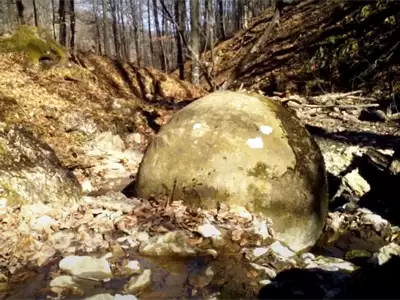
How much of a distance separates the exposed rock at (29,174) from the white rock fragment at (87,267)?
4.52 ft

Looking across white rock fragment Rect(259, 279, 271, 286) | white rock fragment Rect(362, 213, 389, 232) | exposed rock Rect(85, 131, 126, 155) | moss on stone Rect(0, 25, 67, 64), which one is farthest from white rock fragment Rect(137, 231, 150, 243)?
moss on stone Rect(0, 25, 67, 64)

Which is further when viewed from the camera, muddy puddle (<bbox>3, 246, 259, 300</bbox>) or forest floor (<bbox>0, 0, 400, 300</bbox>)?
forest floor (<bbox>0, 0, 400, 300</bbox>)

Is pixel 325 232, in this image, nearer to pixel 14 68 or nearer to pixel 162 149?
pixel 162 149

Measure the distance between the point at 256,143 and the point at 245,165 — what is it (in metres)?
0.29

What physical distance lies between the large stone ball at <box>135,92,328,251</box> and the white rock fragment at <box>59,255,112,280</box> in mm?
1384

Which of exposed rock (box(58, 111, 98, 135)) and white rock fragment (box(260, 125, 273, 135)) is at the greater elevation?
exposed rock (box(58, 111, 98, 135))

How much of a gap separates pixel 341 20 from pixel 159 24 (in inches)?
806

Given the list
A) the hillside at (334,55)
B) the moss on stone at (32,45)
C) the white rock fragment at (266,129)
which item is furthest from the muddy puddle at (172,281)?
the hillside at (334,55)

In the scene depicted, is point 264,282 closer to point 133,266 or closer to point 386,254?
point 133,266

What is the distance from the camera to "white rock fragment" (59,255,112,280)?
A: 3.42 metres

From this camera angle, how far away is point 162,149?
16.4ft

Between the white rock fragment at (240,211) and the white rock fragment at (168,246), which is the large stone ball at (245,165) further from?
the white rock fragment at (168,246)

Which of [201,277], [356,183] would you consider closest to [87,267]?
[201,277]

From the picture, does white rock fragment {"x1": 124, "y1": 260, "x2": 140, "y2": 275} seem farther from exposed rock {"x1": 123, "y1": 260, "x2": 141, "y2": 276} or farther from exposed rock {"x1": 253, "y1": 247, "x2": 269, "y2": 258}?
exposed rock {"x1": 253, "y1": 247, "x2": 269, "y2": 258}
